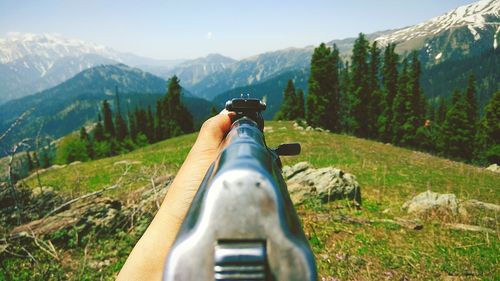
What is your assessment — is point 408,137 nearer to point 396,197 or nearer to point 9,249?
point 396,197

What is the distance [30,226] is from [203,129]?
6.38 m

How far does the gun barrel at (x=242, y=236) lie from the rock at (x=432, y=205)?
9.14 m

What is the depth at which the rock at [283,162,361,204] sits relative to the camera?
9.13 m

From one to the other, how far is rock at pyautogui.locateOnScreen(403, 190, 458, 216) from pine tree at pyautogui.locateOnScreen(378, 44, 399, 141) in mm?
44587

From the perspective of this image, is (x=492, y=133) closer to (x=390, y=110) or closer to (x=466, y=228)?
(x=390, y=110)

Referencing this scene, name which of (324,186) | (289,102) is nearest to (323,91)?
(289,102)

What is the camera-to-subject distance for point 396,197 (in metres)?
12.0

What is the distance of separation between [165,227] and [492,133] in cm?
5567

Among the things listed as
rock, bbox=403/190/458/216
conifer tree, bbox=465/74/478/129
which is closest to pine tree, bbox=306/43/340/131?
conifer tree, bbox=465/74/478/129

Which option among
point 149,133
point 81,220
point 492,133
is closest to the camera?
point 81,220

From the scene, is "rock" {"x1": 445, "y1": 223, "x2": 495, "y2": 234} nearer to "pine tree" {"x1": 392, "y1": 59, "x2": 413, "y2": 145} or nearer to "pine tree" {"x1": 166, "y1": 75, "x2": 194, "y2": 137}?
"pine tree" {"x1": 392, "y1": 59, "x2": 413, "y2": 145}

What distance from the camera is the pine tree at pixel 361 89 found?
5247 centimetres

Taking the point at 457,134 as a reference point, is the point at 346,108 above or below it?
above

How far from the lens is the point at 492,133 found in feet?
152
